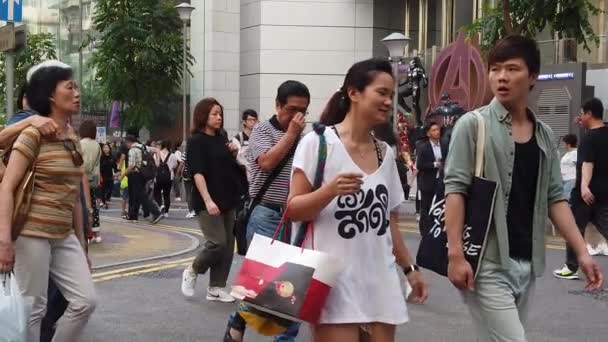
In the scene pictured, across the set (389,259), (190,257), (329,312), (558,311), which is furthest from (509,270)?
(190,257)

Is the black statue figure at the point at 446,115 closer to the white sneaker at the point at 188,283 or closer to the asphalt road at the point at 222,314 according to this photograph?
the asphalt road at the point at 222,314

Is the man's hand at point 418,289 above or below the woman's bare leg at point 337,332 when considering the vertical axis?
above

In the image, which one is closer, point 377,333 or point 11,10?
point 377,333

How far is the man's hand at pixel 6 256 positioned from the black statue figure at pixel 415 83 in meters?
23.3

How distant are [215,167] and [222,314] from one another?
122 centimetres

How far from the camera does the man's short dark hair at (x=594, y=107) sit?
28.3 feet

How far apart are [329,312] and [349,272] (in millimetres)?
180

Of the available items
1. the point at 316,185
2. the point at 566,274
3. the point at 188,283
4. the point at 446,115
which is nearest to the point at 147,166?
the point at 446,115

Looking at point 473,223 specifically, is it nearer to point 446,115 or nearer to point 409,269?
point 409,269

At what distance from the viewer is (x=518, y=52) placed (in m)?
3.66

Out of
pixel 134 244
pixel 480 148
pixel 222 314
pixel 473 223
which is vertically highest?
pixel 480 148

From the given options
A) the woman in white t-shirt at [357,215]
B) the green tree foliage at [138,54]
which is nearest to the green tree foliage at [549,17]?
the woman in white t-shirt at [357,215]

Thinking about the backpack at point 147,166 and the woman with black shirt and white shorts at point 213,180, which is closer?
the woman with black shirt and white shorts at point 213,180

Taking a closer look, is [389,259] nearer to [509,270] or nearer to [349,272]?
[349,272]
